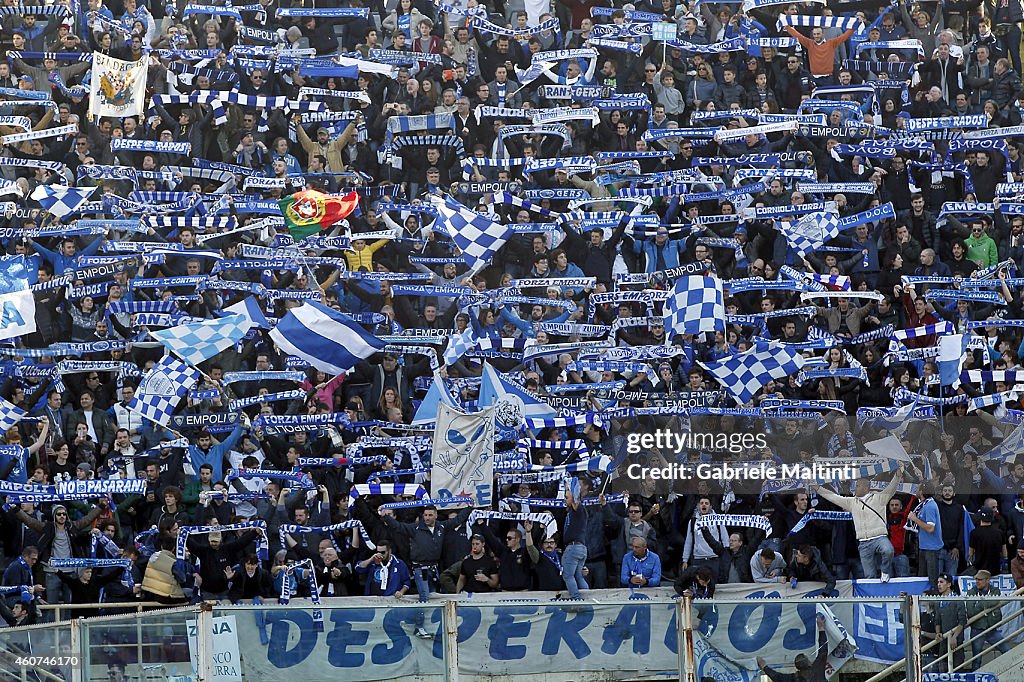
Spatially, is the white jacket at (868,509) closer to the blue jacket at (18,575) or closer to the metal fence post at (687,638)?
the metal fence post at (687,638)

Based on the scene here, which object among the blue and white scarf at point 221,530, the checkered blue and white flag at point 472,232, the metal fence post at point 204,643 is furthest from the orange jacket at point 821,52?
the metal fence post at point 204,643

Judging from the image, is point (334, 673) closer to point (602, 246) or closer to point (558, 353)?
point (558, 353)

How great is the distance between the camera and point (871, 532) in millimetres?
19016

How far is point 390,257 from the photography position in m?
23.2

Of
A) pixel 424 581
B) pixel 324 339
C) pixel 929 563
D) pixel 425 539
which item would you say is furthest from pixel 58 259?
pixel 929 563

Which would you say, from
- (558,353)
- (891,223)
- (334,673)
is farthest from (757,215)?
(334,673)

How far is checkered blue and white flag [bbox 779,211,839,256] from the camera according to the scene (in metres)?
23.1

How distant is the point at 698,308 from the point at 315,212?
5004 mm

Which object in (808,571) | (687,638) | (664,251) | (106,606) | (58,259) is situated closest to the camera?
(687,638)

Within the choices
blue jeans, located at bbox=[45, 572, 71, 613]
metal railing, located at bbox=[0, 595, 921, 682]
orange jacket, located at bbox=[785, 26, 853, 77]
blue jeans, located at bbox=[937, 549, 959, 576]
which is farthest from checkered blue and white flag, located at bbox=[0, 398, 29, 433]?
orange jacket, located at bbox=[785, 26, 853, 77]

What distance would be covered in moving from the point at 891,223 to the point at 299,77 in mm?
8024

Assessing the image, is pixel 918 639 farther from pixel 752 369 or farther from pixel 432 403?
pixel 432 403

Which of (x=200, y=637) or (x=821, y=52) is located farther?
(x=821, y=52)

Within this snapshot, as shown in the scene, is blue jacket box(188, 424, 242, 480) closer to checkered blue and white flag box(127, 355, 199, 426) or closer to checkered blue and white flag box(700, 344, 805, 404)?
checkered blue and white flag box(127, 355, 199, 426)
